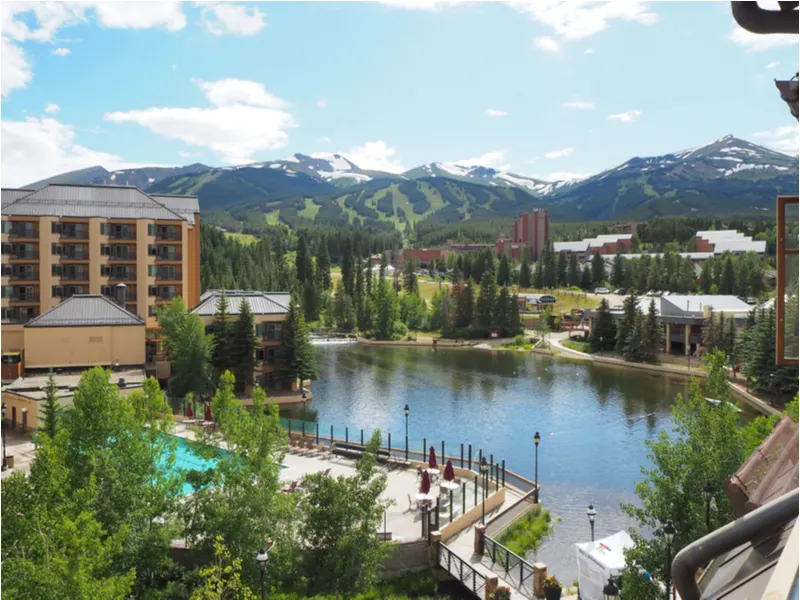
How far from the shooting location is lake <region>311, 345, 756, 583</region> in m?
21.5

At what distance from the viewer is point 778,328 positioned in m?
4.10

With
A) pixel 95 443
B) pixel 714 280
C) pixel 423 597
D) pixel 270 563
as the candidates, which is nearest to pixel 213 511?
pixel 270 563

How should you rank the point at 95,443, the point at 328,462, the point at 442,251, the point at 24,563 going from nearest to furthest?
1. the point at 24,563
2. the point at 95,443
3. the point at 328,462
4. the point at 442,251

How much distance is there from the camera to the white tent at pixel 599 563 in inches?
518

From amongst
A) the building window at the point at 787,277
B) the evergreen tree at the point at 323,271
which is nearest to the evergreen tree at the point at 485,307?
the evergreen tree at the point at 323,271

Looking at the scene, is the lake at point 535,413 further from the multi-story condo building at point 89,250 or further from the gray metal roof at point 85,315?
the multi-story condo building at point 89,250

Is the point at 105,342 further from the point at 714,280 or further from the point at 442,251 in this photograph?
the point at 442,251

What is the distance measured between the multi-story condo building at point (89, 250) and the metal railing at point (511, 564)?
28.3 m

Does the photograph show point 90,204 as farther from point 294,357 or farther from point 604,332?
point 604,332

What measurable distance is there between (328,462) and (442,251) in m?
118

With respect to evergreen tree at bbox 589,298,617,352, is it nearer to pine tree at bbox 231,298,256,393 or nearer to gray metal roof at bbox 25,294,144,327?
pine tree at bbox 231,298,256,393

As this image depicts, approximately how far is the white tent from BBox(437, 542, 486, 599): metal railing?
6.70 feet

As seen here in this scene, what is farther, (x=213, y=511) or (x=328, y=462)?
(x=328, y=462)

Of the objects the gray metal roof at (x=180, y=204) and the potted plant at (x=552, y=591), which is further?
the gray metal roof at (x=180, y=204)
